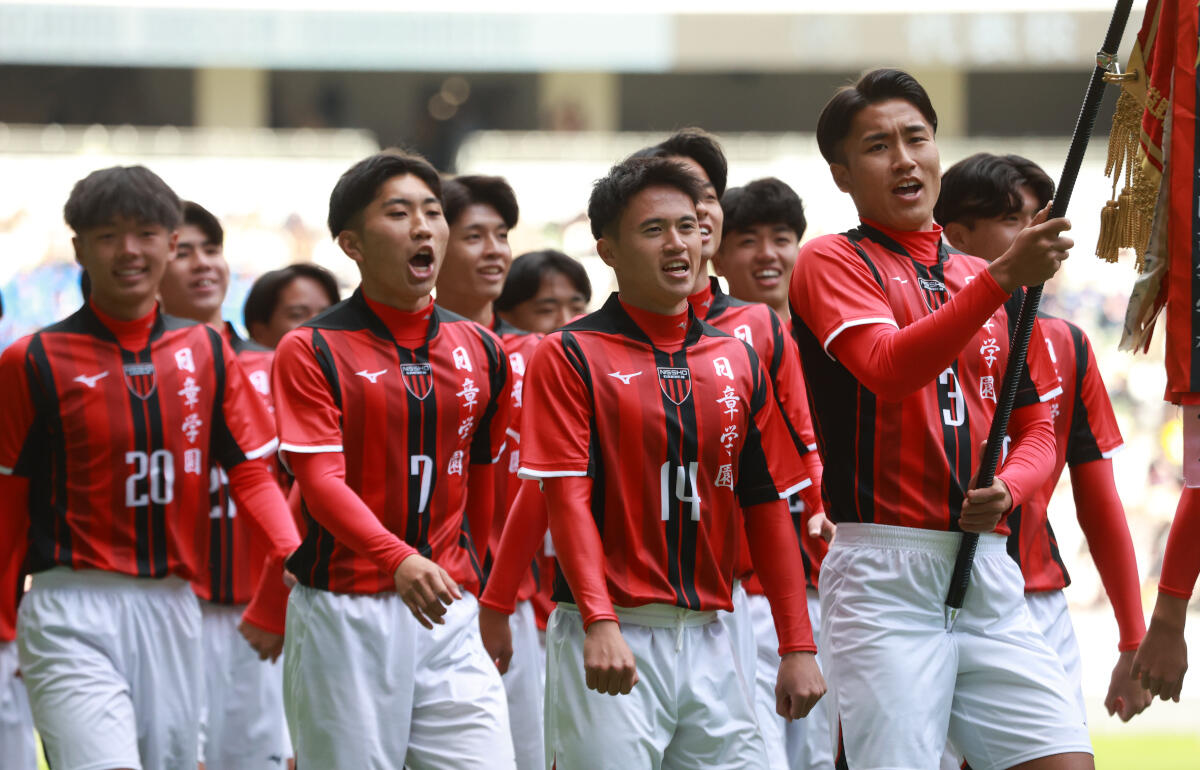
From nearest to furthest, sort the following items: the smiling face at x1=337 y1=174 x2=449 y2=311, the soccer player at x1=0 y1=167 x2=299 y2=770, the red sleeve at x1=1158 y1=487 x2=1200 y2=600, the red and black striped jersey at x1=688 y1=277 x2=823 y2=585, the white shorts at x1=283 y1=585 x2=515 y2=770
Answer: the red sleeve at x1=1158 y1=487 x2=1200 y2=600, the white shorts at x1=283 y1=585 x2=515 y2=770, the smiling face at x1=337 y1=174 x2=449 y2=311, the soccer player at x1=0 y1=167 x2=299 y2=770, the red and black striped jersey at x1=688 y1=277 x2=823 y2=585

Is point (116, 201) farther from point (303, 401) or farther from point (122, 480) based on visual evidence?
point (303, 401)

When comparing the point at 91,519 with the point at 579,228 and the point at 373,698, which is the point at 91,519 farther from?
the point at 579,228

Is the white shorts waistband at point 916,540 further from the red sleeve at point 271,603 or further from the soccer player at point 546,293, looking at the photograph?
the soccer player at point 546,293

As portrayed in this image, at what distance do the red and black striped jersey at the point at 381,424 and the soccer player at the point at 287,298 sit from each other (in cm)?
250

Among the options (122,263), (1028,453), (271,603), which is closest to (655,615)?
(1028,453)

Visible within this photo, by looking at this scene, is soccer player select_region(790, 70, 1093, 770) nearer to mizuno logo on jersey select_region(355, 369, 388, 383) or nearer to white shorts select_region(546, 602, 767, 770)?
white shorts select_region(546, 602, 767, 770)

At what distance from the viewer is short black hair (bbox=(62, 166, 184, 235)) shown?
4.81m

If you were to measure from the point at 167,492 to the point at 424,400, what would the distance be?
3.18 feet

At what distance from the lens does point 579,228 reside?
1645cm

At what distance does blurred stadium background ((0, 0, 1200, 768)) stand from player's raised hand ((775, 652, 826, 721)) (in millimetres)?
12442

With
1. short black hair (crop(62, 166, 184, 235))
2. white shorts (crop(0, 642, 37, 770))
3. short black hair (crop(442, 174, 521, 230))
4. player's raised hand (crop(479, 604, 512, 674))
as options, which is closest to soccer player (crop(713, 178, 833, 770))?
short black hair (crop(442, 174, 521, 230))

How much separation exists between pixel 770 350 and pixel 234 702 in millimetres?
2715

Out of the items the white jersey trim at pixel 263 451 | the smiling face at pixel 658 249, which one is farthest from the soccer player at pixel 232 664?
the smiling face at pixel 658 249

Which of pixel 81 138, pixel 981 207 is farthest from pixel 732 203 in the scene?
pixel 81 138
